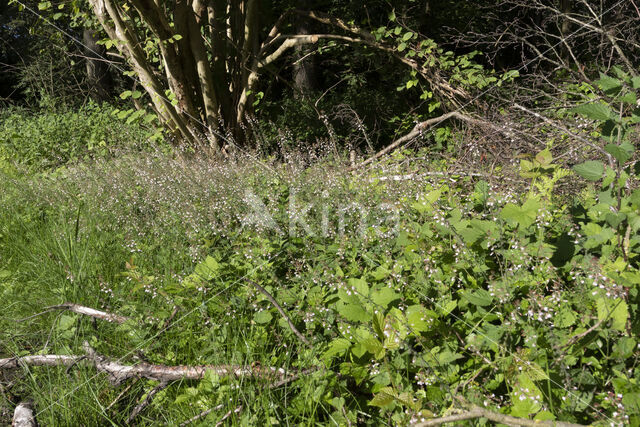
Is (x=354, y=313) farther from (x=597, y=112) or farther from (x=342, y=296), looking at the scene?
(x=597, y=112)

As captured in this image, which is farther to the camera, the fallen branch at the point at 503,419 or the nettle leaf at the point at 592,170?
the nettle leaf at the point at 592,170

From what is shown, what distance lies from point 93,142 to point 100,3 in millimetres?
3604

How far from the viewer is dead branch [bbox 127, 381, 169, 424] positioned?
6.84 feet

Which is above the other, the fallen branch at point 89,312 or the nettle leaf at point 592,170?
the nettle leaf at point 592,170

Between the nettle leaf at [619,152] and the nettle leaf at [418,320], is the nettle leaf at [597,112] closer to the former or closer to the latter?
the nettle leaf at [619,152]

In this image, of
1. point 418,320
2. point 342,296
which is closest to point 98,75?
point 342,296

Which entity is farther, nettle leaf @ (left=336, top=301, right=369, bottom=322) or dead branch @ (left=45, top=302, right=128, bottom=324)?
dead branch @ (left=45, top=302, right=128, bottom=324)

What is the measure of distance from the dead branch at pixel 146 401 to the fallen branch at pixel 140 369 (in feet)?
0.08

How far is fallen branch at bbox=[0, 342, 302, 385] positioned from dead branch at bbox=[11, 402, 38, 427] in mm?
219

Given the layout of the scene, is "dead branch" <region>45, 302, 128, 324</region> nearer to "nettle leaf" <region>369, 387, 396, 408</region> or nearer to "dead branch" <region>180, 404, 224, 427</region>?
"dead branch" <region>180, 404, 224, 427</region>

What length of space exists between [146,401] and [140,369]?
0.16 metres

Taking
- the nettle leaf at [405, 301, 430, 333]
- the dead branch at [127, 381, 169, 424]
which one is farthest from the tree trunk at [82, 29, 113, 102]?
the nettle leaf at [405, 301, 430, 333]

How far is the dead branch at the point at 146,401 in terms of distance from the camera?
6.84 ft

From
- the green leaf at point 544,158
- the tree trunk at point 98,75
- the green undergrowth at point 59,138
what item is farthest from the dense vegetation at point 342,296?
the tree trunk at point 98,75
